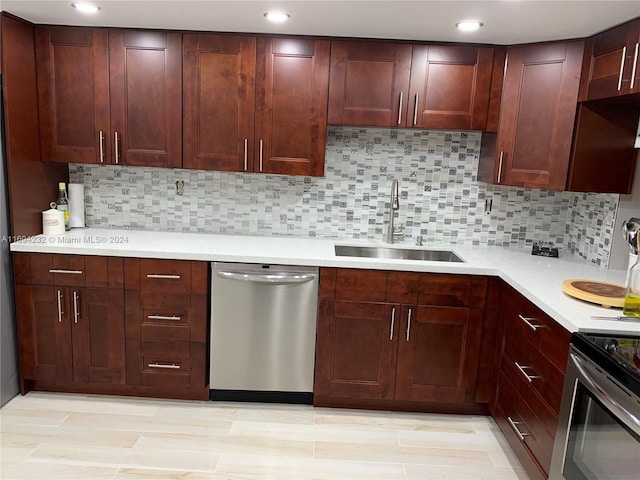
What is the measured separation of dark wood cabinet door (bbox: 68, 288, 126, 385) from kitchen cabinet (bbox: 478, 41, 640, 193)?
2.45 m

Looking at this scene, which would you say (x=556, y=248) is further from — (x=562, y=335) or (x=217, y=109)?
(x=217, y=109)

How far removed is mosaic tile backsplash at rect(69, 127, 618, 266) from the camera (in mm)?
3162

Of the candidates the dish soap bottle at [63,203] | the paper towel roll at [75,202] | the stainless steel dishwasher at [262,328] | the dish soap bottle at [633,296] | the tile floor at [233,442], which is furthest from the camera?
the paper towel roll at [75,202]

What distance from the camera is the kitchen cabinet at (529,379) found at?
2.02m

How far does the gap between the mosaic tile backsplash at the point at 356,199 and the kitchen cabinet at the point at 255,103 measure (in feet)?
1.02

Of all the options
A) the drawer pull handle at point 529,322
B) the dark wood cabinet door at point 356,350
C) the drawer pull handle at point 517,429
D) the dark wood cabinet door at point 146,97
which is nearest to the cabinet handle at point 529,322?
the drawer pull handle at point 529,322

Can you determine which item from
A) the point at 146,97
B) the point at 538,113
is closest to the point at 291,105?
the point at 146,97

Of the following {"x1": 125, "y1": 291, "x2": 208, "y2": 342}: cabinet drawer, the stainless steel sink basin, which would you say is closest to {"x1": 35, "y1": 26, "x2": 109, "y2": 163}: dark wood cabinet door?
{"x1": 125, "y1": 291, "x2": 208, "y2": 342}: cabinet drawer

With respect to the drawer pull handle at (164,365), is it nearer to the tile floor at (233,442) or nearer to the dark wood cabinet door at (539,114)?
the tile floor at (233,442)

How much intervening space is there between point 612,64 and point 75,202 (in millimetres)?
3162

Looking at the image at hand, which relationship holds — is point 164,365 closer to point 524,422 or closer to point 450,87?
point 524,422

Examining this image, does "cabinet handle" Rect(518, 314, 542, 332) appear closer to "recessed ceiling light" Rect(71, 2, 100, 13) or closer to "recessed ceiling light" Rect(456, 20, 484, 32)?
"recessed ceiling light" Rect(456, 20, 484, 32)

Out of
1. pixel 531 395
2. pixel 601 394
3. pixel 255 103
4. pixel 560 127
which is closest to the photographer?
pixel 601 394

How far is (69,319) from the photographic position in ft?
9.10
